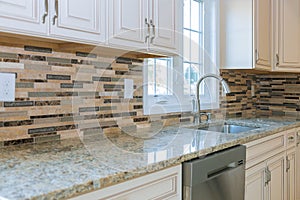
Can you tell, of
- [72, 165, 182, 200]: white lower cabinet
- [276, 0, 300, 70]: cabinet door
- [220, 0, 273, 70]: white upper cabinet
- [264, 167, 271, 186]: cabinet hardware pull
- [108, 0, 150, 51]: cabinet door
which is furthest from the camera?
[276, 0, 300, 70]: cabinet door

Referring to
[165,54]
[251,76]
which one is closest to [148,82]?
[165,54]

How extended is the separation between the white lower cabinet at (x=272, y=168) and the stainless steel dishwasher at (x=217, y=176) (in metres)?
0.18

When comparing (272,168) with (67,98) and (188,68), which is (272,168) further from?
(67,98)

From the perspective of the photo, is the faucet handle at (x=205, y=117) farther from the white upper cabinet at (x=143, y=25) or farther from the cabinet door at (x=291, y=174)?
the white upper cabinet at (x=143, y=25)

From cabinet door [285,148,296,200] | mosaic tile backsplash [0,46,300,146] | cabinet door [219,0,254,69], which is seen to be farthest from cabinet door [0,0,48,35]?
cabinet door [285,148,296,200]

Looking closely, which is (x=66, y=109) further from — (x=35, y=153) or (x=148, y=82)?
(x=148, y=82)

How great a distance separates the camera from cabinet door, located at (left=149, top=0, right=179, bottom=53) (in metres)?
1.71

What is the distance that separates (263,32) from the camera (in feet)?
9.30

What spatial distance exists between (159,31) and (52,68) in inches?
24.1

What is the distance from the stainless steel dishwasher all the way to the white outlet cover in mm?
822

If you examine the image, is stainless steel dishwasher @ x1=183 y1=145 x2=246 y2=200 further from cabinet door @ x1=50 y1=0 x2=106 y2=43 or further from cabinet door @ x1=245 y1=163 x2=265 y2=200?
cabinet door @ x1=50 y1=0 x2=106 y2=43

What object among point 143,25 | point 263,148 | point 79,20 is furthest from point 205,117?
point 79,20

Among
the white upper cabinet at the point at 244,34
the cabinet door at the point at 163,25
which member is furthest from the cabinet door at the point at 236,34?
the cabinet door at the point at 163,25

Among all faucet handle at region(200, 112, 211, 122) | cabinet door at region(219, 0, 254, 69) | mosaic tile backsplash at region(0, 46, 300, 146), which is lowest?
faucet handle at region(200, 112, 211, 122)
